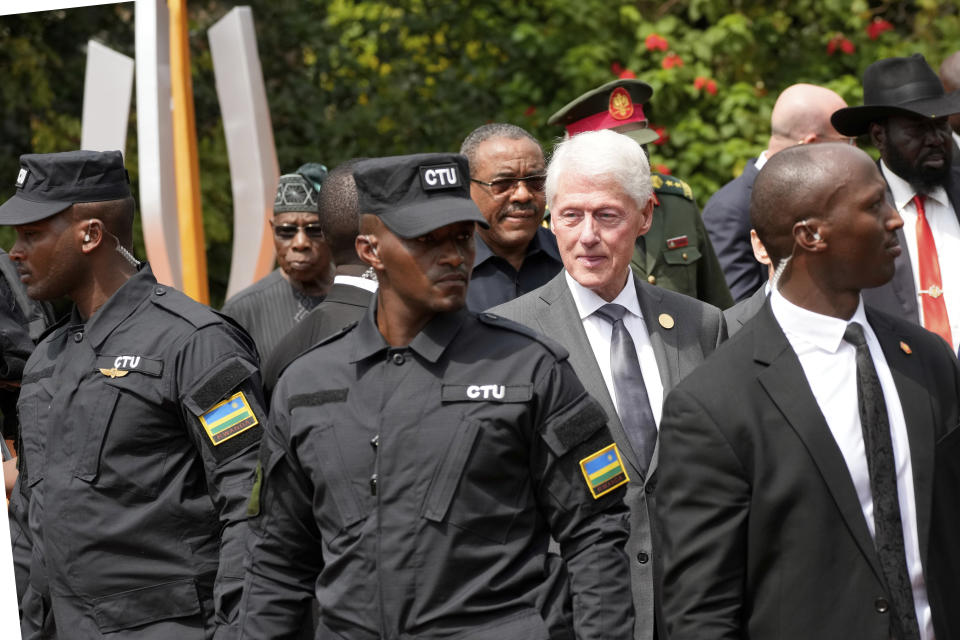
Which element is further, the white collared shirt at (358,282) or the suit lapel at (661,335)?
the white collared shirt at (358,282)

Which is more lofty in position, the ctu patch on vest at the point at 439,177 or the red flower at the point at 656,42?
the red flower at the point at 656,42

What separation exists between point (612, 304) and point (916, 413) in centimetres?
126

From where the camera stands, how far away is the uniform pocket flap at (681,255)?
5645 mm

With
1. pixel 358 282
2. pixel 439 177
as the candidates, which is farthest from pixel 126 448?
pixel 439 177

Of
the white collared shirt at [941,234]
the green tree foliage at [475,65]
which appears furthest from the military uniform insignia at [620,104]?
the green tree foliage at [475,65]

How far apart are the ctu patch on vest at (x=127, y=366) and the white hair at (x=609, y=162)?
1357mm

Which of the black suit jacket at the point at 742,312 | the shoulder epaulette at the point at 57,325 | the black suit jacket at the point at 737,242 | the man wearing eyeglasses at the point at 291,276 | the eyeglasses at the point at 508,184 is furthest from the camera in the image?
the man wearing eyeglasses at the point at 291,276

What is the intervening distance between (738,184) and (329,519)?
361 cm

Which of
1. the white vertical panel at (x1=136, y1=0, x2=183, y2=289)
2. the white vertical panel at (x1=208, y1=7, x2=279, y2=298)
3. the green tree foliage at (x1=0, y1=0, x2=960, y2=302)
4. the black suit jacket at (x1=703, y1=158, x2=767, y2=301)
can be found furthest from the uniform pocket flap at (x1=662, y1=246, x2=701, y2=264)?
the green tree foliage at (x1=0, y1=0, x2=960, y2=302)

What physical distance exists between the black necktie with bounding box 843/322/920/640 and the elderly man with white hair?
992 mm

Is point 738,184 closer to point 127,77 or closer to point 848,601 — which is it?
point 848,601

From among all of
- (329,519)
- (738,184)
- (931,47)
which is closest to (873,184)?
(329,519)

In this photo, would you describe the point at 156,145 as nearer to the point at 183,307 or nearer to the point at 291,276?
the point at 291,276

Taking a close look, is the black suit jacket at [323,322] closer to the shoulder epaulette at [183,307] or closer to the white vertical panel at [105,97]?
the shoulder epaulette at [183,307]
